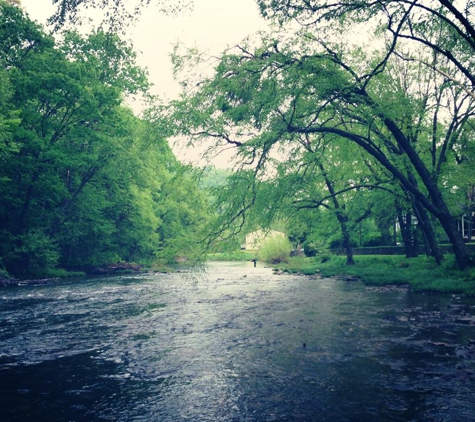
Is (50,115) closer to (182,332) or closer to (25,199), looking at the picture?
(25,199)

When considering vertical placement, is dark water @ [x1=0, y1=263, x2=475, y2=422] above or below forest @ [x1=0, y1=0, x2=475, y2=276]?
below

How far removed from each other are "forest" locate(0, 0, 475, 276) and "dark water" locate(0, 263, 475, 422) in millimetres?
6854

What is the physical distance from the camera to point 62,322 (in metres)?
12.6

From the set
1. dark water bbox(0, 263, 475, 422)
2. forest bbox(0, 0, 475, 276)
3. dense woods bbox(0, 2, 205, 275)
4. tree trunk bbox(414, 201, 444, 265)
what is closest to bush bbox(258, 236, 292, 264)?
forest bbox(0, 0, 475, 276)

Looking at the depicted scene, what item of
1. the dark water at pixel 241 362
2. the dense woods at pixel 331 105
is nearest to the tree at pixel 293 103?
the dense woods at pixel 331 105

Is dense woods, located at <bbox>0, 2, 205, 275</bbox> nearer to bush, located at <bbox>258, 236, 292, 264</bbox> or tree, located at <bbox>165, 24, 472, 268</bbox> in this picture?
tree, located at <bbox>165, 24, 472, 268</bbox>

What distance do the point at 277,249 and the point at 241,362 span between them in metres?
38.2

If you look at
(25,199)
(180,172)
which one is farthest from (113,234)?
(180,172)

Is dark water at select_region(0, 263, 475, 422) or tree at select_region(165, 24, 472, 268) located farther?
tree at select_region(165, 24, 472, 268)

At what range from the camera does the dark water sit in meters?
5.78

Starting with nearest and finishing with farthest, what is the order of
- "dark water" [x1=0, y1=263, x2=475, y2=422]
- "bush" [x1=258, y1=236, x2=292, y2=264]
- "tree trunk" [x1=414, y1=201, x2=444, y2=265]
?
1. "dark water" [x1=0, y1=263, x2=475, y2=422]
2. "tree trunk" [x1=414, y1=201, x2=444, y2=265]
3. "bush" [x1=258, y1=236, x2=292, y2=264]

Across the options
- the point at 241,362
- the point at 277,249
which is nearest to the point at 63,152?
the point at 277,249

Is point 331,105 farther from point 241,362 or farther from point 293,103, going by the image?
point 241,362

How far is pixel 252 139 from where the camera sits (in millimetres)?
20625
